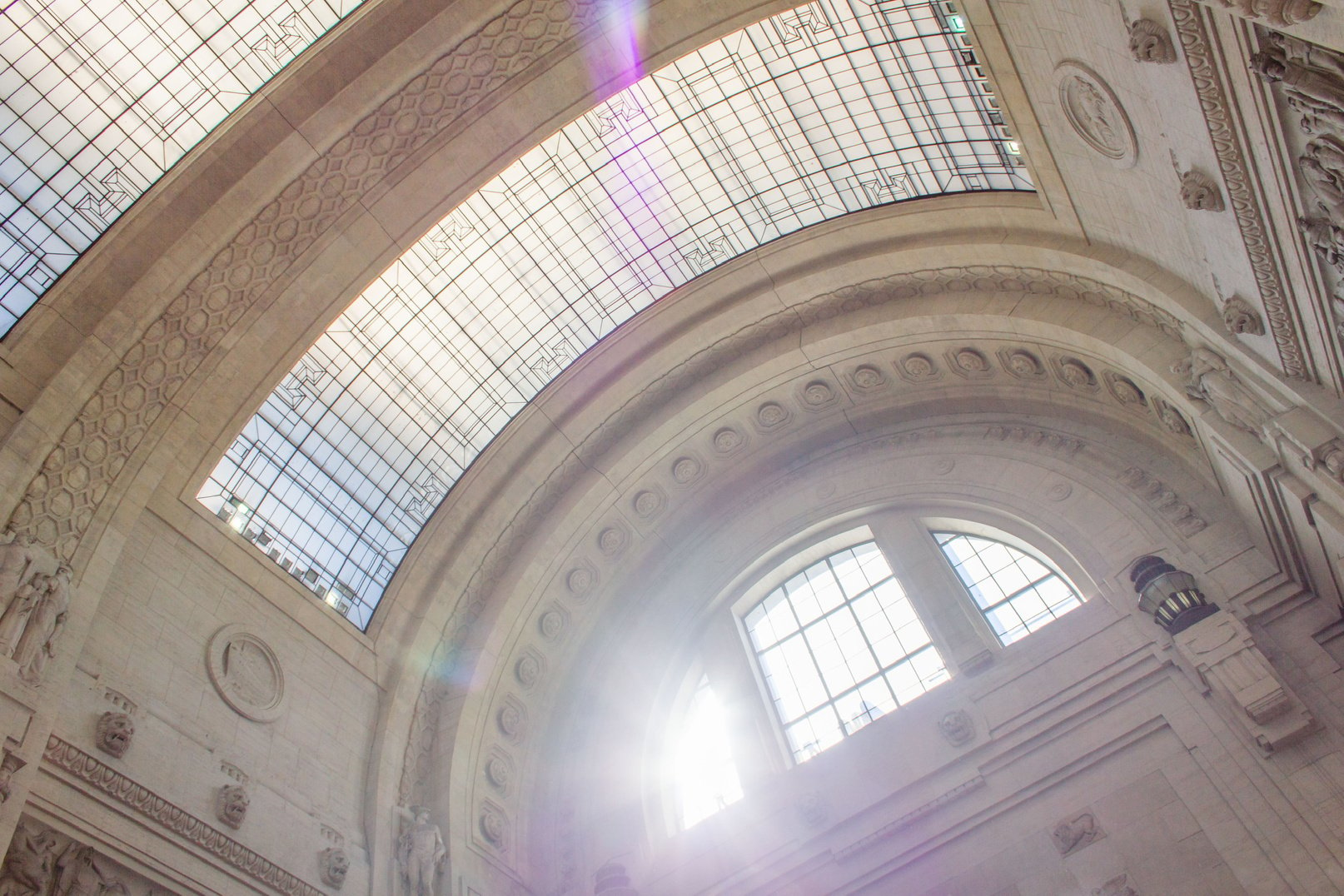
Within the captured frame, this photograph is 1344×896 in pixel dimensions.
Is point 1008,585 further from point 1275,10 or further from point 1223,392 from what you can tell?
point 1275,10

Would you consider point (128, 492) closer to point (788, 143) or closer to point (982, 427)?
point (788, 143)

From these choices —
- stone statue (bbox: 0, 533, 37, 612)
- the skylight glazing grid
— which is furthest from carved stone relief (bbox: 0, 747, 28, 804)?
the skylight glazing grid

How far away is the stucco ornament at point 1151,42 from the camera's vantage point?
31.8 feet

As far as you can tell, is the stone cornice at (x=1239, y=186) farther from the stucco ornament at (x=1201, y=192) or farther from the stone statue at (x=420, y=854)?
the stone statue at (x=420, y=854)

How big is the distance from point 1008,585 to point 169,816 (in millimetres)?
15031

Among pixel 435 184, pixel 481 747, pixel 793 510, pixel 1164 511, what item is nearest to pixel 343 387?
pixel 435 184

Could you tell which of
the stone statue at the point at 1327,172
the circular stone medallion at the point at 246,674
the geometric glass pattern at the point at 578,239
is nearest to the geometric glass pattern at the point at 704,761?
the geometric glass pattern at the point at 578,239

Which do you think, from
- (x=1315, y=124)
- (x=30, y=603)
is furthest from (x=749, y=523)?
(x=1315, y=124)

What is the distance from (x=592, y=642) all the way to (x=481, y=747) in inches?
146

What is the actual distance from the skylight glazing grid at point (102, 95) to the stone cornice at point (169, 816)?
Result: 6.63m

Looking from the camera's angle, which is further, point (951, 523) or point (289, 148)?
point (951, 523)

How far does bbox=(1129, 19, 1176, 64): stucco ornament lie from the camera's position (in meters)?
9.70

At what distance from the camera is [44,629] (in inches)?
498

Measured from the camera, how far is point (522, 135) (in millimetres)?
17188
